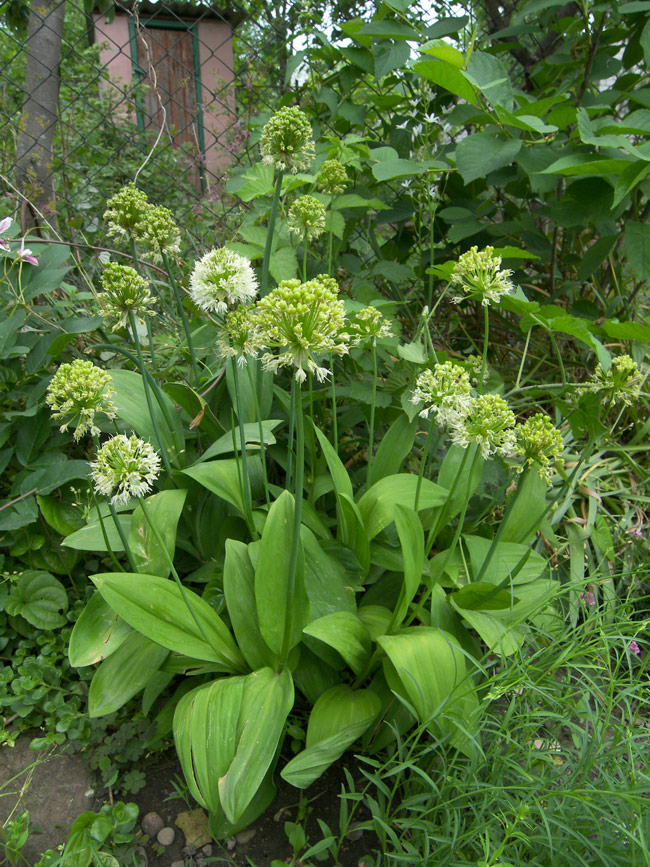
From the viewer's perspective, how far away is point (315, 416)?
2.30 m

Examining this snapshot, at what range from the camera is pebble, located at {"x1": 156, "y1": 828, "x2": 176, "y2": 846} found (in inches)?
58.6

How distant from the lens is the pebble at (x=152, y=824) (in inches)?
59.6

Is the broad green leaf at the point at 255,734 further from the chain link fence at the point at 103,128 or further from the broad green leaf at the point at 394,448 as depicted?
the chain link fence at the point at 103,128

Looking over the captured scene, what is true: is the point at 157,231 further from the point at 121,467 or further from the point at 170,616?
the point at 170,616

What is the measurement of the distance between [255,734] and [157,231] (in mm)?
1247

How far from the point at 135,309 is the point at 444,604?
108 centimetres

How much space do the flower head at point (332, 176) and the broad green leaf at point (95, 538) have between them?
1.21 meters

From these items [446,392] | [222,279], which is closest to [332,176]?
[222,279]

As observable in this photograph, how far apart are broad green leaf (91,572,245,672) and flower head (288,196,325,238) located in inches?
42.3

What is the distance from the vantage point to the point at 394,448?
191cm

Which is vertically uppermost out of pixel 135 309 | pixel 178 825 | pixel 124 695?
pixel 135 309

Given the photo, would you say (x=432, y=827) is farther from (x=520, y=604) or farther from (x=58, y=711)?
(x=58, y=711)

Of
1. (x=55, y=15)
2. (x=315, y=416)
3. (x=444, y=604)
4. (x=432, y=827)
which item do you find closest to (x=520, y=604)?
(x=444, y=604)

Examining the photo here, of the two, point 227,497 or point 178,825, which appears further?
point 227,497
